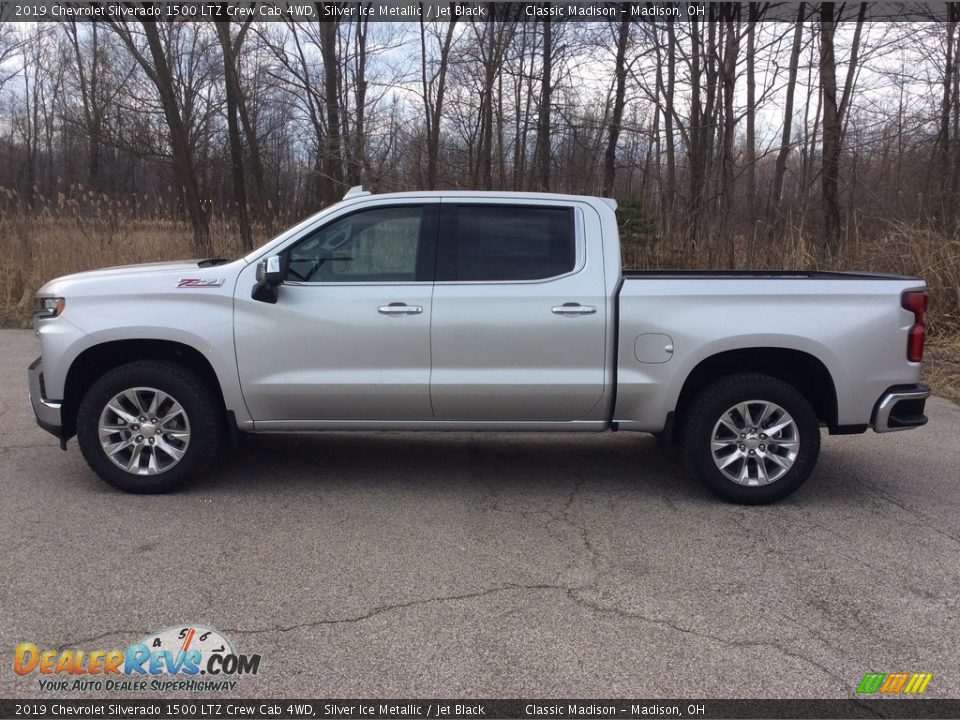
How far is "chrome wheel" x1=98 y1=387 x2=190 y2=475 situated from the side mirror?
89 cm

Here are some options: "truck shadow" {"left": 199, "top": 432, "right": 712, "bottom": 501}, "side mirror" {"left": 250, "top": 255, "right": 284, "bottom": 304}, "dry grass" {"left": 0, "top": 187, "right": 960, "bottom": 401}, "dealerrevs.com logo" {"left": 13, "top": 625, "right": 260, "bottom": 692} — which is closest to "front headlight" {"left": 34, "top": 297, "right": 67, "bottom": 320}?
"side mirror" {"left": 250, "top": 255, "right": 284, "bottom": 304}

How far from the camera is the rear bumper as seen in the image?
517 cm

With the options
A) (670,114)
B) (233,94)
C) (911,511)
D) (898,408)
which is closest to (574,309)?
(898,408)

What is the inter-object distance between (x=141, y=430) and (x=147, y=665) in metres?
2.31

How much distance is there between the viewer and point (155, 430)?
Answer: 17.4 ft

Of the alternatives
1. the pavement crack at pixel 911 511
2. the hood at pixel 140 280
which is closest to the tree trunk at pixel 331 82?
the hood at pixel 140 280

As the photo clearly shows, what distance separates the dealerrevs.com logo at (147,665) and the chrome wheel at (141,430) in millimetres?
2006

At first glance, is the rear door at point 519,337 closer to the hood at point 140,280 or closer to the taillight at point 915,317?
the hood at point 140,280

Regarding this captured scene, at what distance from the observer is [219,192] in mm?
29016

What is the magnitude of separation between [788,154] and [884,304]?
45.1ft


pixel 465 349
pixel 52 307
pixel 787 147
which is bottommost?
pixel 465 349

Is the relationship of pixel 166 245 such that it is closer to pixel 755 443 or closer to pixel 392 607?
pixel 755 443

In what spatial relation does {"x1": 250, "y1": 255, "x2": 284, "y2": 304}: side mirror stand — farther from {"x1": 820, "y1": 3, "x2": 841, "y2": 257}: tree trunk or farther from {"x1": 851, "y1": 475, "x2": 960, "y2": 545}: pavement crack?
{"x1": 820, "y1": 3, "x2": 841, "y2": 257}: tree trunk

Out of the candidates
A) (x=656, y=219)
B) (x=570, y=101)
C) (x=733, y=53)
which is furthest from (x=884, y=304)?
(x=570, y=101)
